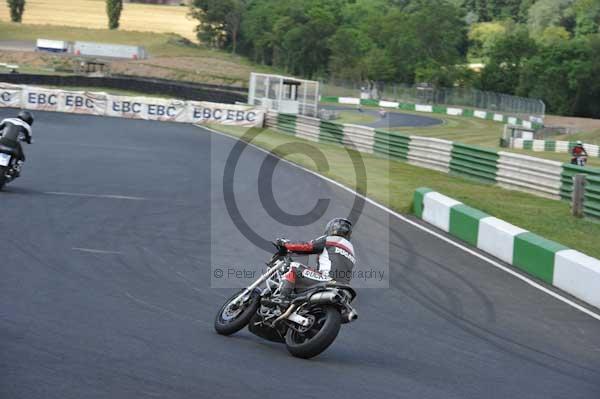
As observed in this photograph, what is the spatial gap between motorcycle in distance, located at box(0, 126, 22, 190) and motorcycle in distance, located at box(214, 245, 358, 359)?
9548 millimetres

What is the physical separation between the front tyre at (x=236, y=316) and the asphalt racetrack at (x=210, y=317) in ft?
0.45

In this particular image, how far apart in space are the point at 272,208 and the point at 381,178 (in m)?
7.37

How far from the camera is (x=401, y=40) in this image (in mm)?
119375

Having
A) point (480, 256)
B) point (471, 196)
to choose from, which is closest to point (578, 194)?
point (471, 196)

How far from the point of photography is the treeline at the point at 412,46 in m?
91.3

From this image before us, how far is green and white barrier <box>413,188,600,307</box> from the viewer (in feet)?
41.0

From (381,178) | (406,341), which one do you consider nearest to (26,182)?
(381,178)

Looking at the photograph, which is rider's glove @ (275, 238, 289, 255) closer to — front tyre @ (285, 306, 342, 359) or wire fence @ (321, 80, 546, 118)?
front tyre @ (285, 306, 342, 359)

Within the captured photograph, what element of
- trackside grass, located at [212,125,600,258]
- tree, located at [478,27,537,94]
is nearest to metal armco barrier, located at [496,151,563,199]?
trackside grass, located at [212,125,600,258]

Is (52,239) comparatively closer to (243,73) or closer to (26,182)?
(26,182)

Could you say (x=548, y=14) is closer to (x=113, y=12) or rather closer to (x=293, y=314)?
(x=113, y=12)

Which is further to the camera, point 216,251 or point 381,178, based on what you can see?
point 381,178

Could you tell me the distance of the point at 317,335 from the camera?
790cm

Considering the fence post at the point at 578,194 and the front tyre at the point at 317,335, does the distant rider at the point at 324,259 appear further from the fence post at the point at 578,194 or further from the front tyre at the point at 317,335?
the fence post at the point at 578,194
